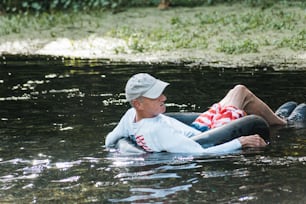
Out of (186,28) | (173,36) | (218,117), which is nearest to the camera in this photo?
(218,117)

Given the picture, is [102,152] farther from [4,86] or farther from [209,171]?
[4,86]

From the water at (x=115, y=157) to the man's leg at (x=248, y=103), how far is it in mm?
234

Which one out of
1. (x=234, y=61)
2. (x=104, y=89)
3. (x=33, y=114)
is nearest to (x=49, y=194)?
(x=33, y=114)

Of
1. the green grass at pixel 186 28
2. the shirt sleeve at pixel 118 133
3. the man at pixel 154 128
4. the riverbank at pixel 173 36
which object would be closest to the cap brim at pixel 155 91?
the man at pixel 154 128

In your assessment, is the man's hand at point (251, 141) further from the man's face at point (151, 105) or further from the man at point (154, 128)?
the man's face at point (151, 105)

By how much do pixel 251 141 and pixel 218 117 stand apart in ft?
1.96

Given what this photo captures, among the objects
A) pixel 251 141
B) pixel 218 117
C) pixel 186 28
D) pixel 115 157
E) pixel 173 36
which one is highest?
pixel 186 28

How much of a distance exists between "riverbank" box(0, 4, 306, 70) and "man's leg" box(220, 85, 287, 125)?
15.5 feet

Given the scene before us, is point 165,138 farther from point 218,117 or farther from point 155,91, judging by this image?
point 218,117

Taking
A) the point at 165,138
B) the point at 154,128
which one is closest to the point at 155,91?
the point at 154,128

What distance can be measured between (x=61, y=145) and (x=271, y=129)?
2.21 m

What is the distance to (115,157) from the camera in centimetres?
722

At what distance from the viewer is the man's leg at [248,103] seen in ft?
25.7

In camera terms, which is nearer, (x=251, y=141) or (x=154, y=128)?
(x=154, y=128)
